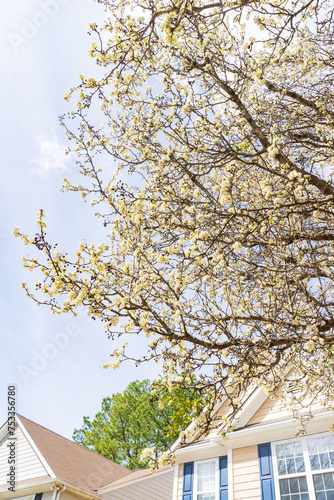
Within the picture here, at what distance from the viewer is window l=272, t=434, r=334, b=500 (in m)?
7.48

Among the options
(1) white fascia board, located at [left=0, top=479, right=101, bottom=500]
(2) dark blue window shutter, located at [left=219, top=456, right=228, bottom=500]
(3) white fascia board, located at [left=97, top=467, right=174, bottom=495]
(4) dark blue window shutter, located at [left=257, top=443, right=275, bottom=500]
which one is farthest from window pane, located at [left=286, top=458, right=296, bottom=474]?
(1) white fascia board, located at [left=0, top=479, right=101, bottom=500]

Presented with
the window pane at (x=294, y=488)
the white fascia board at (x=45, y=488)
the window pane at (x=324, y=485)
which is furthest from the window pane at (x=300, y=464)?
the white fascia board at (x=45, y=488)

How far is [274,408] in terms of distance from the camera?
9430 mm

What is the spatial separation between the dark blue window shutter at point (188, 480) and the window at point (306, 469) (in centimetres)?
239

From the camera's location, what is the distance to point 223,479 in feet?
29.7

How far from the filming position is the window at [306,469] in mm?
7480

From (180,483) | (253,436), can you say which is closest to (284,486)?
(253,436)

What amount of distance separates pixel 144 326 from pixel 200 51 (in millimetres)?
3580

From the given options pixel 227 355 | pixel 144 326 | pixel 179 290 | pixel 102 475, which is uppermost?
pixel 102 475

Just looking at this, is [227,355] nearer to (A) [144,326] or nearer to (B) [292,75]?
(A) [144,326]

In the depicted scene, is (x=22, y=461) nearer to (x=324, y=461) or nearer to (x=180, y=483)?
(x=180, y=483)

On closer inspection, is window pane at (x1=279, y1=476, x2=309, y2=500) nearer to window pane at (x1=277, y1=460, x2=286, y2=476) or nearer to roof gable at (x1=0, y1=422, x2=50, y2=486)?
window pane at (x1=277, y1=460, x2=286, y2=476)

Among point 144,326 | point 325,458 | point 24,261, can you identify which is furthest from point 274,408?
point 24,261

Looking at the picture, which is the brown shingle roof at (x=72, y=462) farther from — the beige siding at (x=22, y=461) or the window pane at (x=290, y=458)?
the window pane at (x=290, y=458)
